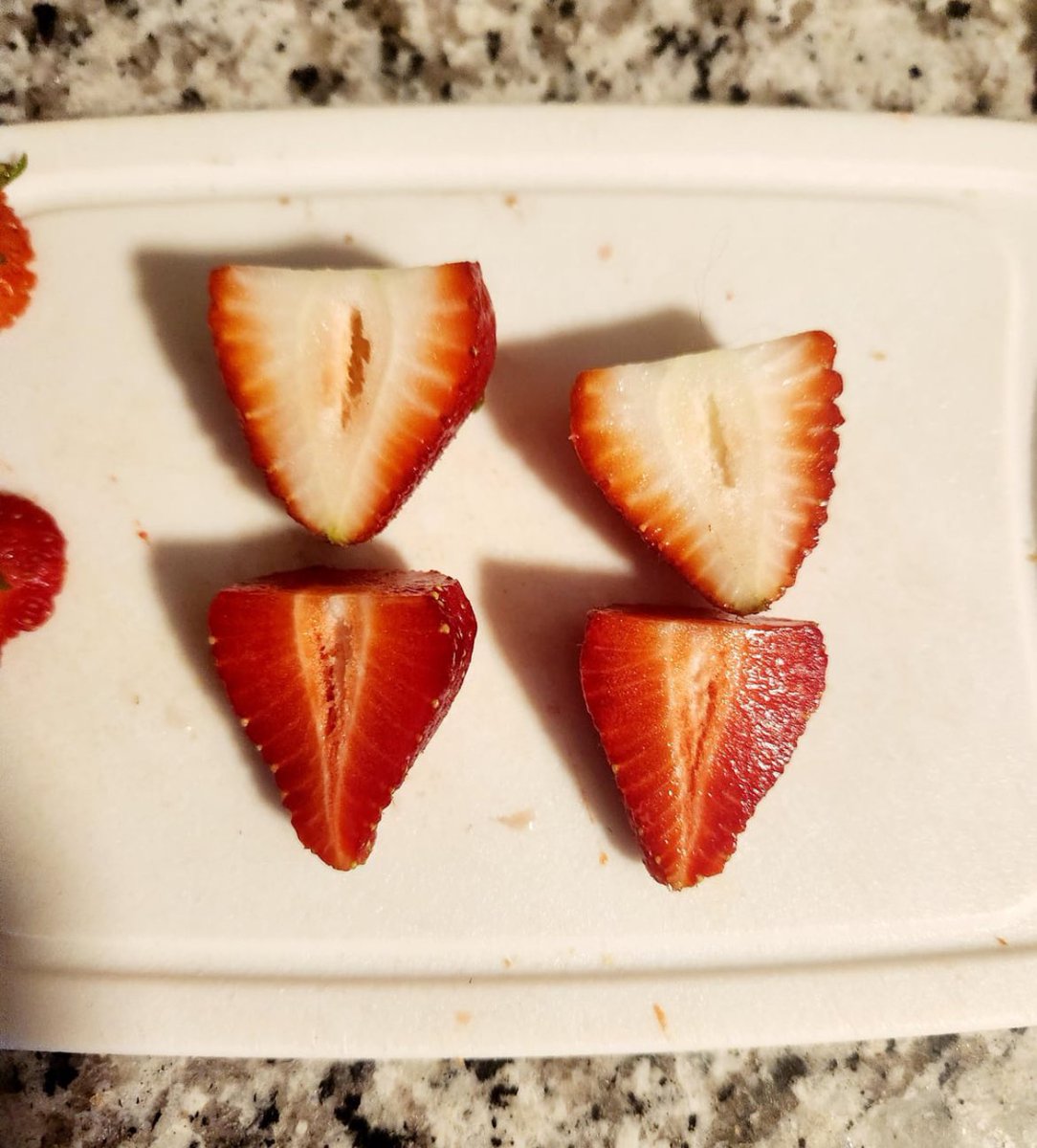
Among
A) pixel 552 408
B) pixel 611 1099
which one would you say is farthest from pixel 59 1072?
pixel 552 408

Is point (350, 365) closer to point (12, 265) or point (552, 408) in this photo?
point (552, 408)

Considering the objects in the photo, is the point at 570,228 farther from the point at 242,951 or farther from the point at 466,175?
the point at 242,951

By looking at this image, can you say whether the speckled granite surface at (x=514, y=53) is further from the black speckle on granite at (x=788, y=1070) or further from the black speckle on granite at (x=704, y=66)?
the black speckle on granite at (x=788, y=1070)

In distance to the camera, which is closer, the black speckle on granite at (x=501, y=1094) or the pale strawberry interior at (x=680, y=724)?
the pale strawberry interior at (x=680, y=724)

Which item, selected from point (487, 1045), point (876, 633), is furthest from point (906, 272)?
point (487, 1045)

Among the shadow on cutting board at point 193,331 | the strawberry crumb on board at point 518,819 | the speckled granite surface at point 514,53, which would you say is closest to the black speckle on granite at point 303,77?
the speckled granite surface at point 514,53

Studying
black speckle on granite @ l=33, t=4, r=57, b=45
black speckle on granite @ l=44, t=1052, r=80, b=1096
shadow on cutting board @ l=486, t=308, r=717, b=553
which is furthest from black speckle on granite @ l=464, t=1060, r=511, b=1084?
black speckle on granite @ l=33, t=4, r=57, b=45
